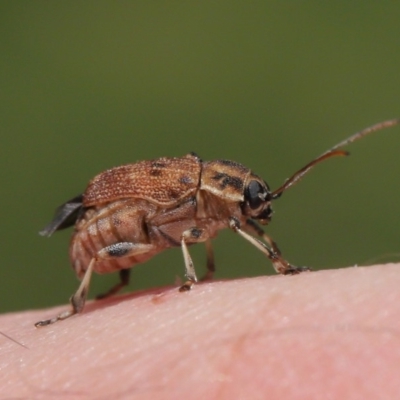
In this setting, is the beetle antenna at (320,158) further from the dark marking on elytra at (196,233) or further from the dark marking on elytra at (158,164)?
the dark marking on elytra at (158,164)

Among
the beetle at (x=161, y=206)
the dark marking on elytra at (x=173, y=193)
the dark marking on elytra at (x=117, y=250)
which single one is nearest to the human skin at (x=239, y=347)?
the dark marking on elytra at (x=117, y=250)

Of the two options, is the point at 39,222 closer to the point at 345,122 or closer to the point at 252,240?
the point at 345,122

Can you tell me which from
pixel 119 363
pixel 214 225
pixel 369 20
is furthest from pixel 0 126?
pixel 119 363

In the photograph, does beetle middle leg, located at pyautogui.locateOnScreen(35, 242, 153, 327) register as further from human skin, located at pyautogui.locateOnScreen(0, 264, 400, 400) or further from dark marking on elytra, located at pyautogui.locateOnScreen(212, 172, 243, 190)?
human skin, located at pyautogui.locateOnScreen(0, 264, 400, 400)

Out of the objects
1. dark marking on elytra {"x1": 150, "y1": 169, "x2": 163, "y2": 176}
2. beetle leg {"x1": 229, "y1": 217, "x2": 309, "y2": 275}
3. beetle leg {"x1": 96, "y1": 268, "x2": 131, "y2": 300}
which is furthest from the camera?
beetle leg {"x1": 96, "y1": 268, "x2": 131, "y2": 300}

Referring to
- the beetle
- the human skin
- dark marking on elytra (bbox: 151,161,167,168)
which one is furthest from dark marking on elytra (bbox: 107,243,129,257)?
the human skin

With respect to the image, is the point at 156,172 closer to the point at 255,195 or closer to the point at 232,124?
the point at 255,195

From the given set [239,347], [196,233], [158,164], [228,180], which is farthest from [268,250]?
[239,347]
